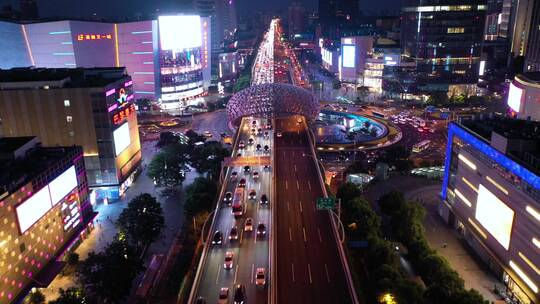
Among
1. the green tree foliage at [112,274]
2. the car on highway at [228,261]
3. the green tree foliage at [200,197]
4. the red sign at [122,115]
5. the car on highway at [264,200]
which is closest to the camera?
the car on highway at [228,261]

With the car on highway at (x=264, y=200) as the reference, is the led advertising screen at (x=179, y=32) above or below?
above

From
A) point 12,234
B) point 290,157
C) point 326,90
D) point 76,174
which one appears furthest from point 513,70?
point 12,234

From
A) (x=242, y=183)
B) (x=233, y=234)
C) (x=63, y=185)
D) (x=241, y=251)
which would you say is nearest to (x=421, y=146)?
(x=242, y=183)

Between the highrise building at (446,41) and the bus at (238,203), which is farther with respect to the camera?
the highrise building at (446,41)

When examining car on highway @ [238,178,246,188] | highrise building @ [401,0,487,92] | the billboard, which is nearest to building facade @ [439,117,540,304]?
car on highway @ [238,178,246,188]

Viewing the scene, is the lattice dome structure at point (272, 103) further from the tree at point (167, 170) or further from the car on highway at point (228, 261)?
the car on highway at point (228, 261)

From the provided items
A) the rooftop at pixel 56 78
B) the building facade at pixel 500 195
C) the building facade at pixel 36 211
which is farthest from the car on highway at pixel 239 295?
the rooftop at pixel 56 78
